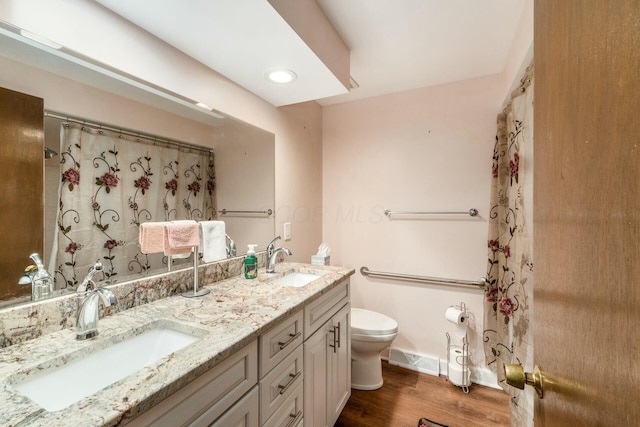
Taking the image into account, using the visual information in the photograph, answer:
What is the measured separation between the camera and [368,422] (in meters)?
1.67

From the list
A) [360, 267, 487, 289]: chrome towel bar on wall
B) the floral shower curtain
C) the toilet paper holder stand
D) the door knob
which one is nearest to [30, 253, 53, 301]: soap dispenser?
the door knob

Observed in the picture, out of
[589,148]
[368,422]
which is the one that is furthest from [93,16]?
[368,422]

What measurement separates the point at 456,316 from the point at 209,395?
1.78 metres

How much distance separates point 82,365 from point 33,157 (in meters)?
0.68

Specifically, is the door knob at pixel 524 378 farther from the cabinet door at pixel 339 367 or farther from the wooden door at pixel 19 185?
the wooden door at pixel 19 185

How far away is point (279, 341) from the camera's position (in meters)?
1.06

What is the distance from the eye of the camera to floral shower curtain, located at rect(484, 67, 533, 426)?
132cm

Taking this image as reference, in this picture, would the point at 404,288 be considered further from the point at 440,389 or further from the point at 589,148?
the point at 589,148

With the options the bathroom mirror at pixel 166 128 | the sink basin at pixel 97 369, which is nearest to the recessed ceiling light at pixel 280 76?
the bathroom mirror at pixel 166 128

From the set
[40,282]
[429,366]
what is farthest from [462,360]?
[40,282]

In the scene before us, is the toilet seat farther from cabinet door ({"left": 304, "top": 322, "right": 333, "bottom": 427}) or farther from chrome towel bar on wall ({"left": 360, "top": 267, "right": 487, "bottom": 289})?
cabinet door ({"left": 304, "top": 322, "right": 333, "bottom": 427})

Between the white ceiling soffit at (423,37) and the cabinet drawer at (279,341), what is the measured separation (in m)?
1.48

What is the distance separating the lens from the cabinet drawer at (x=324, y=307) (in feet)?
4.15

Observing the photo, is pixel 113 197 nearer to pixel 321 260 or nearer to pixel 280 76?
pixel 280 76
